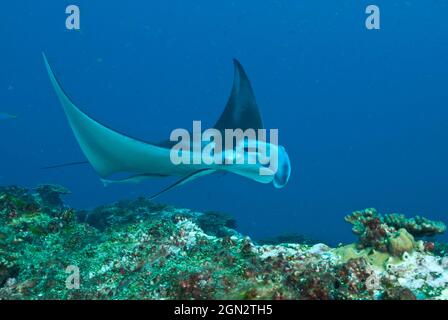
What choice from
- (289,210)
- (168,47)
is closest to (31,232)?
(289,210)

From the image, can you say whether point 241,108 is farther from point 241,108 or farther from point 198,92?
point 198,92

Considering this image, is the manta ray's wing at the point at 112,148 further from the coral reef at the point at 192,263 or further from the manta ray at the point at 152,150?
the coral reef at the point at 192,263

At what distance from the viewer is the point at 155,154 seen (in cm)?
398

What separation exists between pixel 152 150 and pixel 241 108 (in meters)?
1.59

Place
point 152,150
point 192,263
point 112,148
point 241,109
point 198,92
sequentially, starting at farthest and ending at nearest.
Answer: point 198,92 → point 241,109 → point 112,148 → point 152,150 → point 192,263

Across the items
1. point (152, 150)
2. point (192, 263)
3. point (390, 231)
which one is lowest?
point (192, 263)

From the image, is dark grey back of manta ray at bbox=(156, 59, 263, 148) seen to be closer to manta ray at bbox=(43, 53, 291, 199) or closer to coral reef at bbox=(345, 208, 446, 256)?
manta ray at bbox=(43, 53, 291, 199)

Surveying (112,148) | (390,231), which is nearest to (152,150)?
(112,148)

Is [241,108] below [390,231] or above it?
above

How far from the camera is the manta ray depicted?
3.93 m

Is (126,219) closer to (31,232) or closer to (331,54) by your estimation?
(31,232)

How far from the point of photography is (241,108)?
4.95m

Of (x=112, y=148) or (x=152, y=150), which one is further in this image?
(x=112, y=148)

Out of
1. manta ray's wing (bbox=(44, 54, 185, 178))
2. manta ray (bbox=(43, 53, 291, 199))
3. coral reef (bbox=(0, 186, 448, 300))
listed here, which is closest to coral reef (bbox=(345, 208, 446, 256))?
coral reef (bbox=(0, 186, 448, 300))
